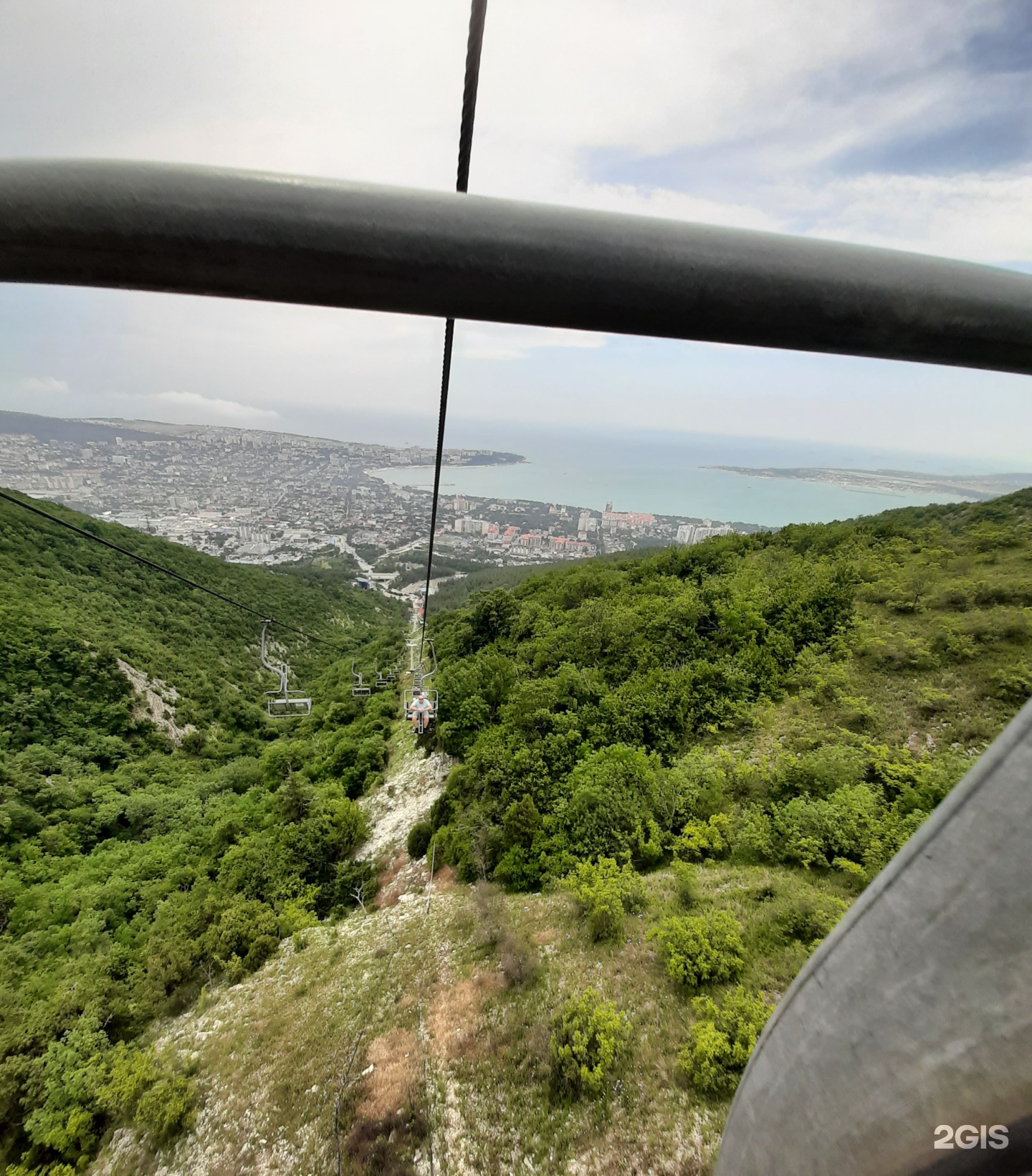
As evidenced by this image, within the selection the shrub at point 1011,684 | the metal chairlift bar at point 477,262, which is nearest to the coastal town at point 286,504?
the shrub at point 1011,684

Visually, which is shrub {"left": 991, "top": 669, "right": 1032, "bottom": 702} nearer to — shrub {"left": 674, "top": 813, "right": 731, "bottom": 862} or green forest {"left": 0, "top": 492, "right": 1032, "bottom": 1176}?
green forest {"left": 0, "top": 492, "right": 1032, "bottom": 1176}

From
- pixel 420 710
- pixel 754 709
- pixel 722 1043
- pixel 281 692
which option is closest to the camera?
pixel 722 1043

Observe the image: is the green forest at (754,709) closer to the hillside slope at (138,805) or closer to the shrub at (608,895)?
the shrub at (608,895)

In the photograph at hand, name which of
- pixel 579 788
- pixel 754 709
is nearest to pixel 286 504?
pixel 579 788

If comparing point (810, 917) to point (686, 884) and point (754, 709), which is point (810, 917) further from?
point (754, 709)

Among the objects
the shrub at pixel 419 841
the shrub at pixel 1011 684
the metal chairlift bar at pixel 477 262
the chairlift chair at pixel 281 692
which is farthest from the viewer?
the shrub at pixel 419 841

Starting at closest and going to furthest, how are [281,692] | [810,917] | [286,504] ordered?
[810,917], [281,692], [286,504]

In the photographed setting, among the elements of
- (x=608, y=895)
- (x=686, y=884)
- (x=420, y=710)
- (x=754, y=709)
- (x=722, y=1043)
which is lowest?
(x=608, y=895)

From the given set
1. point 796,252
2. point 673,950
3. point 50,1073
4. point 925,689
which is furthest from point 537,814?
point 796,252
